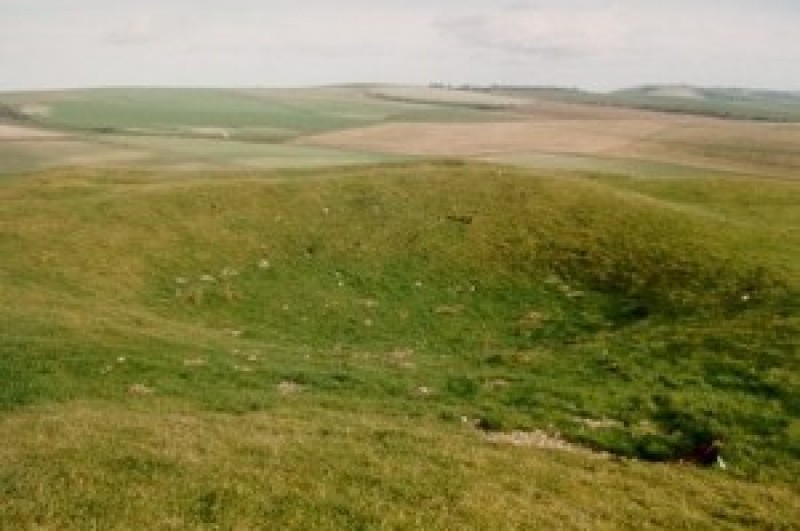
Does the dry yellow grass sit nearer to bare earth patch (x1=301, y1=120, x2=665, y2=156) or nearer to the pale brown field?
the pale brown field

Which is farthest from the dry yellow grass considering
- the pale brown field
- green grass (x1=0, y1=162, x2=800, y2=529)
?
the pale brown field

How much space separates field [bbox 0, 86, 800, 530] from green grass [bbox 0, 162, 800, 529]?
11cm

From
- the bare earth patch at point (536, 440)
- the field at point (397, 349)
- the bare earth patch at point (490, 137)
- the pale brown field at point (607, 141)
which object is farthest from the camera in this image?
the bare earth patch at point (490, 137)

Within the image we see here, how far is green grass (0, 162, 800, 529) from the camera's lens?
18234 millimetres

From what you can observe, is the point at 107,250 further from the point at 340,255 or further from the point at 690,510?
the point at 690,510

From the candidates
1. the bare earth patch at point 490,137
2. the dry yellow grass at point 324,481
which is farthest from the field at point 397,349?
the bare earth patch at point 490,137

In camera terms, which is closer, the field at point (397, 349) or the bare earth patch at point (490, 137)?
the field at point (397, 349)

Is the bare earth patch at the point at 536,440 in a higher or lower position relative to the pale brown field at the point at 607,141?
lower

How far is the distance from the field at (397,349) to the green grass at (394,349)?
11cm

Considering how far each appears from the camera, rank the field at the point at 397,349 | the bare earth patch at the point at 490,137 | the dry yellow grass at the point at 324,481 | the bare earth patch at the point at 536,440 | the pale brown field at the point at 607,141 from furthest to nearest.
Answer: the bare earth patch at the point at 490,137, the pale brown field at the point at 607,141, the bare earth patch at the point at 536,440, the field at the point at 397,349, the dry yellow grass at the point at 324,481

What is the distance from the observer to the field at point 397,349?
18203mm

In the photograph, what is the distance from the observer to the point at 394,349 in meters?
34.6

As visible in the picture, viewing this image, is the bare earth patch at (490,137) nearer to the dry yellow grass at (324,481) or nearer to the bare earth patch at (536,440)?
the bare earth patch at (536,440)

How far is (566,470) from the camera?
2072cm
